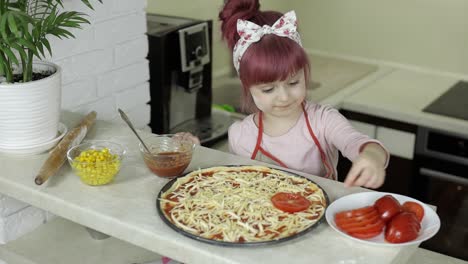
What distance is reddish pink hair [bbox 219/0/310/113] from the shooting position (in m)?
1.65

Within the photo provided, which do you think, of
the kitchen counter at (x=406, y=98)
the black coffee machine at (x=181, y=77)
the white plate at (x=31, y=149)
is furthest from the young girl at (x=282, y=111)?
the kitchen counter at (x=406, y=98)

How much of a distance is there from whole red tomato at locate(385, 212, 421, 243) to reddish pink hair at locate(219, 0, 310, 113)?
529 mm

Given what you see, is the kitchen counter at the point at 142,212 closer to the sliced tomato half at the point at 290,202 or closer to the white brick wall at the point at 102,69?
the sliced tomato half at the point at 290,202

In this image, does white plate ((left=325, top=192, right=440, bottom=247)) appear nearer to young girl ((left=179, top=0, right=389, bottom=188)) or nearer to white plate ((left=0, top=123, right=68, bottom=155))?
young girl ((left=179, top=0, right=389, bottom=188))

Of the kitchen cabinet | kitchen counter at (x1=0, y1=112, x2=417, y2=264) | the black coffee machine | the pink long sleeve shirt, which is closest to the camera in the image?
kitchen counter at (x1=0, y1=112, x2=417, y2=264)

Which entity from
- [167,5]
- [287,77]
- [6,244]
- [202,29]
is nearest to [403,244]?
[287,77]

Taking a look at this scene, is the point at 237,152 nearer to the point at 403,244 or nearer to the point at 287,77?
the point at 287,77

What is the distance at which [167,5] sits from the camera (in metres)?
3.05

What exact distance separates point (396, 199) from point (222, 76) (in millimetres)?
2182

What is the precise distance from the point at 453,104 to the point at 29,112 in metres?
2.01

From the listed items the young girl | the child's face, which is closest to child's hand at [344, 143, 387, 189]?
the young girl

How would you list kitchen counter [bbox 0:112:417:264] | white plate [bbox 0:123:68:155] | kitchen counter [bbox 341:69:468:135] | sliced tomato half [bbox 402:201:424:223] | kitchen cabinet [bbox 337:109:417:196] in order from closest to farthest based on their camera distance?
kitchen counter [bbox 0:112:417:264] → sliced tomato half [bbox 402:201:424:223] → white plate [bbox 0:123:68:155] → kitchen counter [bbox 341:69:468:135] → kitchen cabinet [bbox 337:109:417:196]

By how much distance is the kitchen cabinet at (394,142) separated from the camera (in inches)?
116

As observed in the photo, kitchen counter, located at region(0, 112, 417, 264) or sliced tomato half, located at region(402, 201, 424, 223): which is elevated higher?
sliced tomato half, located at region(402, 201, 424, 223)
